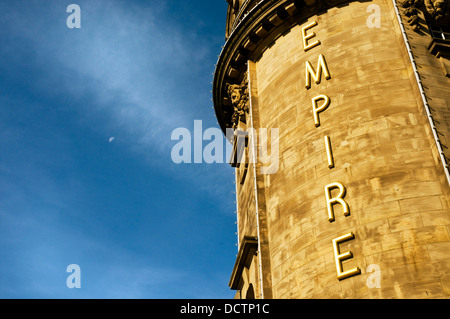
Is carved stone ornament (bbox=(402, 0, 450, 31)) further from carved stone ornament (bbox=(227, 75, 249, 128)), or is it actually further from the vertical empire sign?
carved stone ornament (bbox=(227, 75, 249, 128))

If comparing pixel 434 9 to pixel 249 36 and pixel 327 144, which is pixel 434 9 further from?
pixel 249 36

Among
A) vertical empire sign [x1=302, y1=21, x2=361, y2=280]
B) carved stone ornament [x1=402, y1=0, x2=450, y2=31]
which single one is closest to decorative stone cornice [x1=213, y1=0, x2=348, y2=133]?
vertical empire sign [x1=302, y1=21, x2=361, y2=280]

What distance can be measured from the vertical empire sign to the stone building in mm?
51

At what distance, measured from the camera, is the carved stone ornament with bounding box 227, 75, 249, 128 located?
2972cm

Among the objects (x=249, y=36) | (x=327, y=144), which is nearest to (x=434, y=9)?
(x=327, y=144)

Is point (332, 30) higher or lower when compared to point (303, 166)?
higher

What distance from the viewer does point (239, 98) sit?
30.4 meters

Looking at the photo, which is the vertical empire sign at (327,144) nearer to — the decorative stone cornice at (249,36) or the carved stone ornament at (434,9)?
the decorative stone cornice at (249,36)

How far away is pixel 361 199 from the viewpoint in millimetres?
19547

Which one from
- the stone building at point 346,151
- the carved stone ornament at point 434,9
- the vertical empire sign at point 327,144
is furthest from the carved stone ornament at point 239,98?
the carved stone ornament at point 434,9
